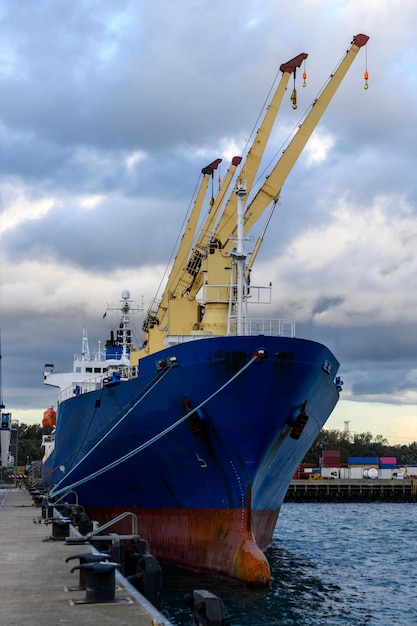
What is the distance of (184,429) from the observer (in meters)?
20.2

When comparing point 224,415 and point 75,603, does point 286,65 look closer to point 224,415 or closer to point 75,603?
point 224,415

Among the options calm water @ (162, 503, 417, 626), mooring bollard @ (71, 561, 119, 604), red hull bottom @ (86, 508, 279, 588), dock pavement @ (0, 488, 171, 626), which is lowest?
calm water @ (162, 503, 417, 626)

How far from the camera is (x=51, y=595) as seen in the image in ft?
33.6

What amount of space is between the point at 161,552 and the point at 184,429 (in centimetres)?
406

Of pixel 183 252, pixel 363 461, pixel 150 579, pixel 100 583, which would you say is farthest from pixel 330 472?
pixel 100 583

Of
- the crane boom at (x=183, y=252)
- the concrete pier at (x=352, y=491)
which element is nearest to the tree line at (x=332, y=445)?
the concrete pier at (x=352, y=491)

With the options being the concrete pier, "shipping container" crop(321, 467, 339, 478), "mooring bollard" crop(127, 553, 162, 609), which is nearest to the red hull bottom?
"mooring bollard" crop(127, 553, 162, 609)

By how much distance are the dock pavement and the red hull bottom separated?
16.1ft

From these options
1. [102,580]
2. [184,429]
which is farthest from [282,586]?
[102,580]

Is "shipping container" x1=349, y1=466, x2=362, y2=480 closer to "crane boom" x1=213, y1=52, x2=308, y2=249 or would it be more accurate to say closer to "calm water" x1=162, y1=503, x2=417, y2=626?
"calm water" x1=162, y1=503, x2=417, y2=626

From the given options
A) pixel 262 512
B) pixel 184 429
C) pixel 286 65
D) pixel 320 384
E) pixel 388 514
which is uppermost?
pixel 286 65

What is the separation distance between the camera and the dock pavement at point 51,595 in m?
8.74

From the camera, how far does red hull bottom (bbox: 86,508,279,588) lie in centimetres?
1845

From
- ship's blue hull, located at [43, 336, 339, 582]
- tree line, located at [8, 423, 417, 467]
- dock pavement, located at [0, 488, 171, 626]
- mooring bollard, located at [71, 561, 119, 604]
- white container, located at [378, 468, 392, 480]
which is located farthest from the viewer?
tree line, located at [8, 423, 417, 467]
